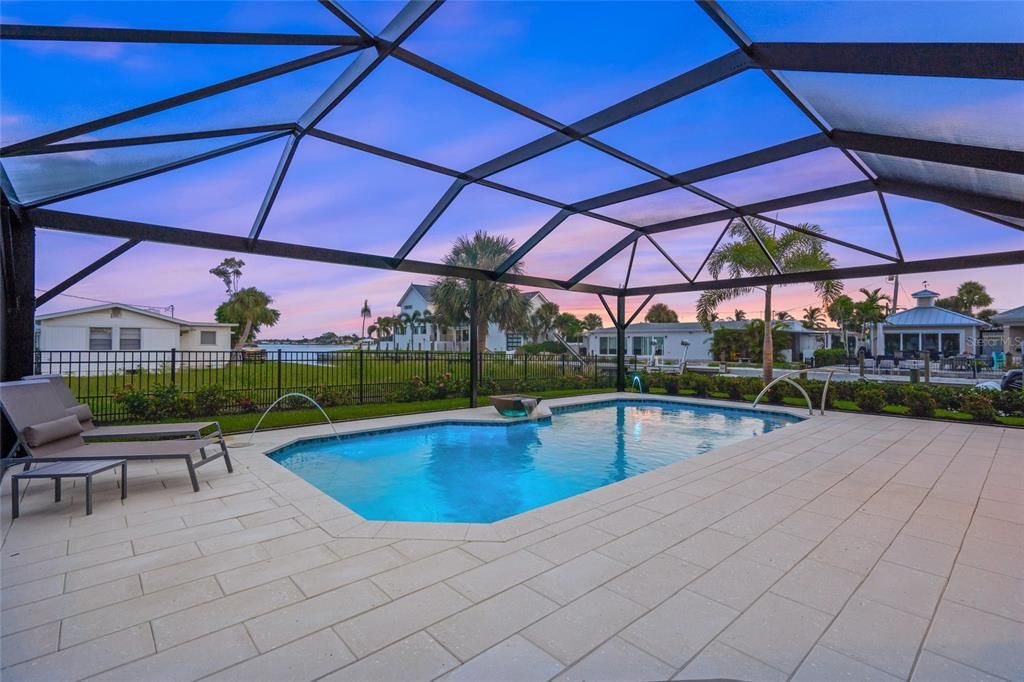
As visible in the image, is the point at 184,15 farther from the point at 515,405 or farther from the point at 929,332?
the point at 929,332

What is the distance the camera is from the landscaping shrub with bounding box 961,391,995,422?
8.48m

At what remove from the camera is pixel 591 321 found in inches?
1666

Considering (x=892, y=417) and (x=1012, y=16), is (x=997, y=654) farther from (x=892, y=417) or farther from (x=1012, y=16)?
(x=892, y=417)

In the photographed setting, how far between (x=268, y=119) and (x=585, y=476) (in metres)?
5.62

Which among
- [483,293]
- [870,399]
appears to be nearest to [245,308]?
[483,293]

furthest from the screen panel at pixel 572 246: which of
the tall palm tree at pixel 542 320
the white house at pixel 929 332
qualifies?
the white house at pixel 929 332

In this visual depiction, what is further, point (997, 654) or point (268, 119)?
point (268, 119)

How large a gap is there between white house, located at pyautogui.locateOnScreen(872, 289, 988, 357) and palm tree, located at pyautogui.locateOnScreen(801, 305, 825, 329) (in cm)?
617

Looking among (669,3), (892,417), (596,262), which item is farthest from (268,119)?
(892,417)

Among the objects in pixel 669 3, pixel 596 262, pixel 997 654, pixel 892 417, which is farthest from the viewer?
pixel 596 262

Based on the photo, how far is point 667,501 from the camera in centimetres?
409

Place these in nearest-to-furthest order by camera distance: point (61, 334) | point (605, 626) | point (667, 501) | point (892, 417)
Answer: point (605, 626), point (667, 501), point (892, 417), point (61, 334)

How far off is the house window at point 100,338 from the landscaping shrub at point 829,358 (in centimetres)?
3246

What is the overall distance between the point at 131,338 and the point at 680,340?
28.0 metres
